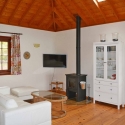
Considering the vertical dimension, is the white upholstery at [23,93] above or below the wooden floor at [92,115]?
above

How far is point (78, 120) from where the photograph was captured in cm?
360

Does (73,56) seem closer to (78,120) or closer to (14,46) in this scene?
(14,46)

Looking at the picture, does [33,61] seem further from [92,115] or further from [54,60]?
[92,115]

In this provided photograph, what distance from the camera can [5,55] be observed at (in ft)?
17.7

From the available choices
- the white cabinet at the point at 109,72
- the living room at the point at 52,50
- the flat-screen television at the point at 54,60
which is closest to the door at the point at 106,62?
the white cabinet at the point at 109,72

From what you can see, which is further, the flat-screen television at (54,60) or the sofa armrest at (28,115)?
the flat-screen television at (54,60)

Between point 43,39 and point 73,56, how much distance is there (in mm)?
1434

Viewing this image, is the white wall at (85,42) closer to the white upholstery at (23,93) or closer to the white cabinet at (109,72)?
the white cabinet at (109,72)

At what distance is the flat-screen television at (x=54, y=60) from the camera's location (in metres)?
6.13

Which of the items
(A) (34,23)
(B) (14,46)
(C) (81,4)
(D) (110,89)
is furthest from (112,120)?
(A) (34,23)

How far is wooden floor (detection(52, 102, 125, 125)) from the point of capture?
349 cm

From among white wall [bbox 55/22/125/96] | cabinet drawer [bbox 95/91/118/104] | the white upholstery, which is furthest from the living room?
the white upholstery

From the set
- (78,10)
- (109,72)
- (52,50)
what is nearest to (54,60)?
(52,50)

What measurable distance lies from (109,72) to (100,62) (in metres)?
0.42
